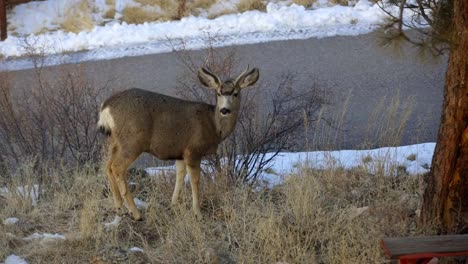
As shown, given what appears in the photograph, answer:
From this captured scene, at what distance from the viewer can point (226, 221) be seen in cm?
702

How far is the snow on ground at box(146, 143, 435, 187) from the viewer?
8.41 metres

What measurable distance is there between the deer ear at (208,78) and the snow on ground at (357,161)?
1595 millimetres

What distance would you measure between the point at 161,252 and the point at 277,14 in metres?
10.3

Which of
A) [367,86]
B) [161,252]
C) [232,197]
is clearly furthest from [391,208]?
[367,86]

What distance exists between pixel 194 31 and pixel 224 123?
8691 mm

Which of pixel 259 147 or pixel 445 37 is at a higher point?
pixel 445 37

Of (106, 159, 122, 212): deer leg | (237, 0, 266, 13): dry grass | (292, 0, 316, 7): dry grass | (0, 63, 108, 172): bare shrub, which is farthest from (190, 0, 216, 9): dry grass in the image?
(106, 159, 122, 212): deer leg

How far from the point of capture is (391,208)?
A: 23.3ft

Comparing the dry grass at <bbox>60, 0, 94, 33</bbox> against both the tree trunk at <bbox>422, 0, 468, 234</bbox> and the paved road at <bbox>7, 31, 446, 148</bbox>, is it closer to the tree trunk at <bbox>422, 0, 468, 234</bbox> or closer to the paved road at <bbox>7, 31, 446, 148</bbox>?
the paved road at <bbox>7, 31, 446, 148</bbox>

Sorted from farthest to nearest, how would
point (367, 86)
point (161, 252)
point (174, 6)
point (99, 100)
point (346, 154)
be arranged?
point (174, 6) → point (367, 86) → point (99, 100) → point (346, 154) → point (161, 252)

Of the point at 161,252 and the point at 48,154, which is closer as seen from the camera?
the point at 161,252

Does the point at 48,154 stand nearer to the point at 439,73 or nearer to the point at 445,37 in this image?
the point at 445,37

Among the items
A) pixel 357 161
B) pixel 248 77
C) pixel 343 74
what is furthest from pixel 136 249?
pixel 343 74

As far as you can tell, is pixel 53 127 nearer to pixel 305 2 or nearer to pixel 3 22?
pixel 3 22
